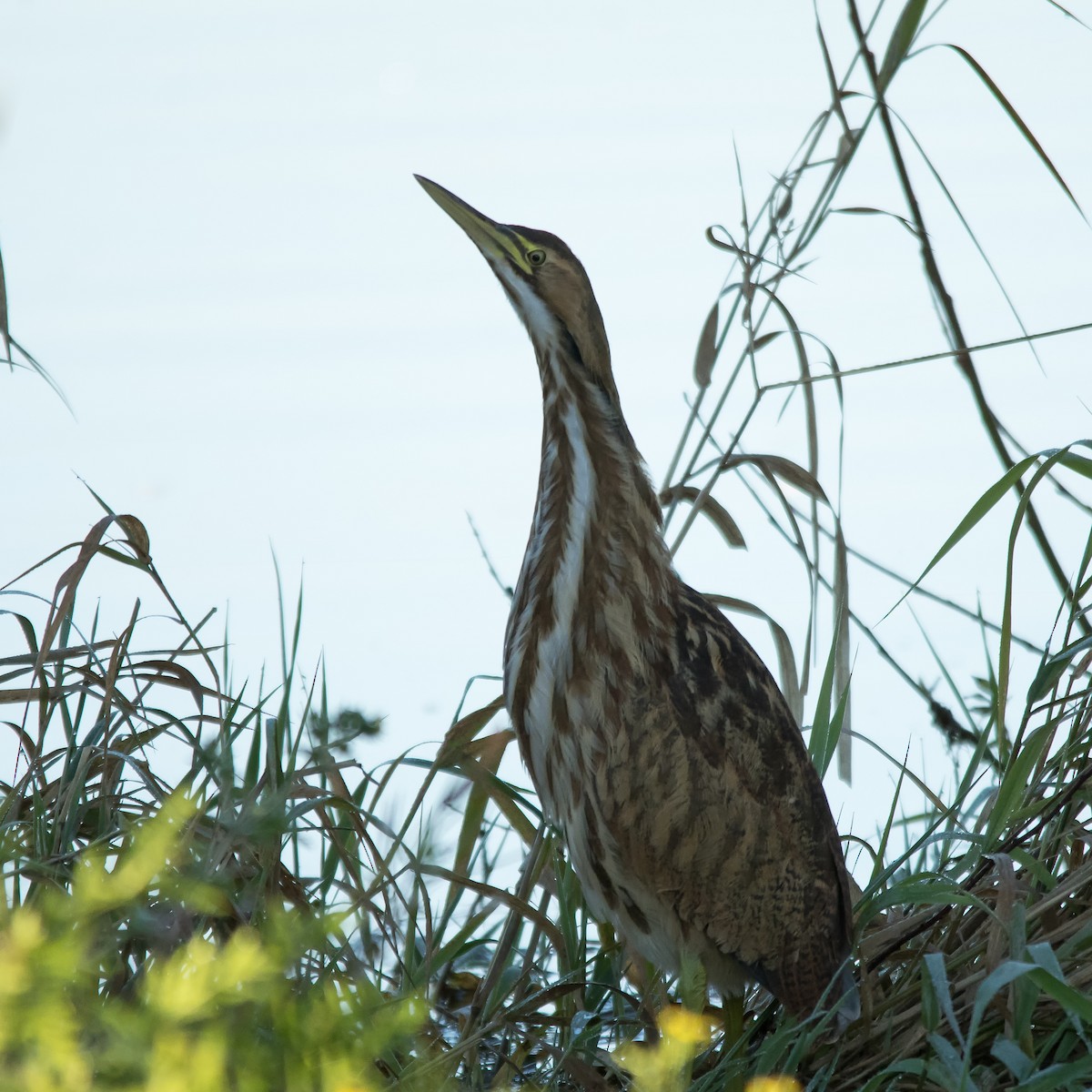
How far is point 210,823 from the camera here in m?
1.52

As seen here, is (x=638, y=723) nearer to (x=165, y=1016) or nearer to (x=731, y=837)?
(x=731, y=837)

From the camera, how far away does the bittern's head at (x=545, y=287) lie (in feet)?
5.80

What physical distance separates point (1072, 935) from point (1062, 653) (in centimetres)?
30

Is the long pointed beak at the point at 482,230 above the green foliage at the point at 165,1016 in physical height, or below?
above

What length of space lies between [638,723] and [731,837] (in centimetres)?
18

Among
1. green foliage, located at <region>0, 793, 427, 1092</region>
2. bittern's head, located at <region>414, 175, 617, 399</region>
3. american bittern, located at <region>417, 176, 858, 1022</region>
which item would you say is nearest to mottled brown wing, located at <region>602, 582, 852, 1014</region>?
american bittern, located at <region>417, 176, 858, 1022</region>

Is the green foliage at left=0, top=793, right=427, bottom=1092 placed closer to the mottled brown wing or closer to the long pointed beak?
the mottled brown wing

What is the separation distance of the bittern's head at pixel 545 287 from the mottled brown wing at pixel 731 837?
40cm

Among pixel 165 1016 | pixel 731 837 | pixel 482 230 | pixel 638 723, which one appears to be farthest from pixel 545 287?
pixel 165 1016

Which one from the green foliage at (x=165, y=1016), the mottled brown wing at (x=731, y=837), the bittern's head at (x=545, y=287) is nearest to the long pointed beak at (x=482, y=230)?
the bittern's head at (x=545, y=287)

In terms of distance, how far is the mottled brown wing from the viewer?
1701 mm

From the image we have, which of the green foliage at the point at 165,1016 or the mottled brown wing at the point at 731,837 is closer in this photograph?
the green foliage at the point at 165,1016

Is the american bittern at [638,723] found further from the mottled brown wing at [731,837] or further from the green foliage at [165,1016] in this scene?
the green foliage at [165,1016]

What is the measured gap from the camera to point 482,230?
1829 mm
